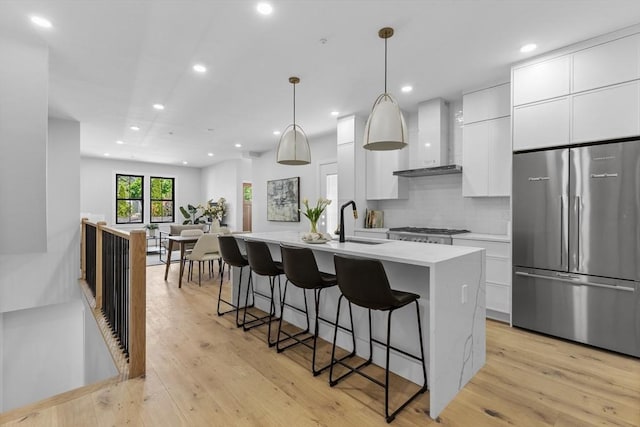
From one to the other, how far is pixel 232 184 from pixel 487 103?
7051 mm

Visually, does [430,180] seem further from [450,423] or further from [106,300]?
[106,300]

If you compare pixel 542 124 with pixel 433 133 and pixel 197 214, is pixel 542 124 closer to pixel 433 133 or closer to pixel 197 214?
pixel 433 133

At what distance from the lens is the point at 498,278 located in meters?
3.32

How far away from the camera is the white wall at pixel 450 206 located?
3.93 metres

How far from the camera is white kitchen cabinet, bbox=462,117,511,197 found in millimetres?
3561

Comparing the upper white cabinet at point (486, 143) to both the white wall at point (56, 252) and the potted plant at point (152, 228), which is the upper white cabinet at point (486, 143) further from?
the potted plant at point (152, 228)

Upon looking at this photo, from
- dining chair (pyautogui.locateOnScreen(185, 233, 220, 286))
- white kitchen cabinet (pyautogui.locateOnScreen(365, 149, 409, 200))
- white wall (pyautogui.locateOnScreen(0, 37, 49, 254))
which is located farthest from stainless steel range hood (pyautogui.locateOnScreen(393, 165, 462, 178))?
white wall (pyautogui.locateOnScreen(0, 37, 49, 254))

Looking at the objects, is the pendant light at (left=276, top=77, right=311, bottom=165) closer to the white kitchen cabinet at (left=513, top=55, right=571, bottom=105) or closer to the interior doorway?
the white kitchen cabinet at (left=513, top=55, right=571, bottom=105)

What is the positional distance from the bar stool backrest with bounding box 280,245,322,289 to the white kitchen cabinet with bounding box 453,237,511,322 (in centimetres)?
205

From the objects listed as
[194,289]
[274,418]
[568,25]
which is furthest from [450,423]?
[194,289]

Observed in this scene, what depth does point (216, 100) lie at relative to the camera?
4270 mm

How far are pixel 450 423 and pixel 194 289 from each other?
13.1 feet

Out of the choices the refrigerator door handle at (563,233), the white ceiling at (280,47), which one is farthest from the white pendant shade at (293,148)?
the refrigerator door handle at (563,233)

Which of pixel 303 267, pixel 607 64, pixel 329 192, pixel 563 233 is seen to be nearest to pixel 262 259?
pixel 303 267
